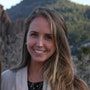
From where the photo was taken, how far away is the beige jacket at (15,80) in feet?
9.36

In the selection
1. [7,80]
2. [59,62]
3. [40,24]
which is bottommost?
[7,80]

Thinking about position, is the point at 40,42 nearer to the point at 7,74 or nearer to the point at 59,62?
the point at 59,62

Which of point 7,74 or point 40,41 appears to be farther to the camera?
point 7,74

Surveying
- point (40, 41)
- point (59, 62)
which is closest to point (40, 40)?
point (40, 41)

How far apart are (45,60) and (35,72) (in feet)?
0.38

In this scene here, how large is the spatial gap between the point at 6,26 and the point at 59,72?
15626 millimetres

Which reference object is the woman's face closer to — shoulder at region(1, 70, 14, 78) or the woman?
the woman

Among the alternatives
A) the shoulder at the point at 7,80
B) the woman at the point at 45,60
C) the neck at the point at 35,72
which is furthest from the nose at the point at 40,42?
the shoulder at the point at 7,80

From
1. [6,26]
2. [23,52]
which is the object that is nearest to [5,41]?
[6,26]

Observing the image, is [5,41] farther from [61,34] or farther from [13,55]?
[61,34]

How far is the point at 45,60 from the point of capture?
2932 mm

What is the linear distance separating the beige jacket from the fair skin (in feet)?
0.30

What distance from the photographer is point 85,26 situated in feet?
122

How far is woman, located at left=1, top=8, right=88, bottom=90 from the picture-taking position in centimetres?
286
